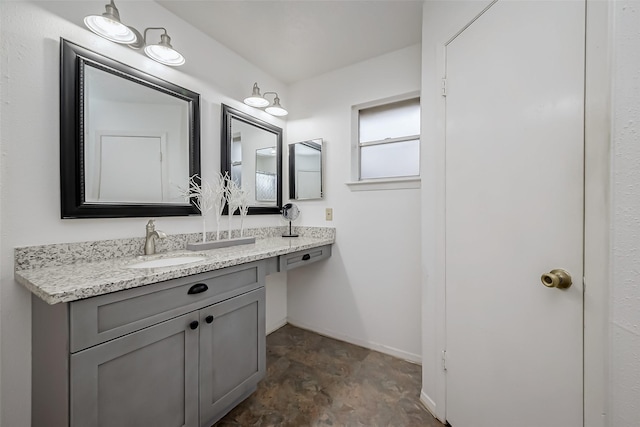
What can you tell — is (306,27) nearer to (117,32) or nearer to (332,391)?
(117,32)

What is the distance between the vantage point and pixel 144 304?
0.97 m

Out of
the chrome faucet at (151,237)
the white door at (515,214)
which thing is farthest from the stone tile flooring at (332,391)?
the chrome faucet at (151,237)

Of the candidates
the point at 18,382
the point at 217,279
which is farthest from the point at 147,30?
the point at 18,382

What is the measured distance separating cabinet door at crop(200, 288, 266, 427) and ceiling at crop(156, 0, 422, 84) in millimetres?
1850

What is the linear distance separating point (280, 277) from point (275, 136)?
4.76ft

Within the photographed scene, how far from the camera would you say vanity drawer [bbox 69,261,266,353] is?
0.82m

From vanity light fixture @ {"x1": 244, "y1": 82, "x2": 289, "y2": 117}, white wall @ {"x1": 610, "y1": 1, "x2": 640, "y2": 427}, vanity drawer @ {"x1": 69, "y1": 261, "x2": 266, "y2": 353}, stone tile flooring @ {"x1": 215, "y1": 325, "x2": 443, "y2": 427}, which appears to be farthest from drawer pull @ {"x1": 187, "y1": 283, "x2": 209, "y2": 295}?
vanity light fixture @ {"x1": 244, "y1": 82, "x2": 289, "y2": 117}

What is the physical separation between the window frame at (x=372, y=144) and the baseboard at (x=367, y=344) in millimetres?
1361

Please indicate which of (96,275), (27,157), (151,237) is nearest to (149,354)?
(96,275)

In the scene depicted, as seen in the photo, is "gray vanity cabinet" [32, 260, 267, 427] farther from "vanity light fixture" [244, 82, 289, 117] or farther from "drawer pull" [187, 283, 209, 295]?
"vanity light fixture" [244, 82, 289, 117]

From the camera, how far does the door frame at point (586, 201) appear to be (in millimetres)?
708

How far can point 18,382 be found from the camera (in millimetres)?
1049

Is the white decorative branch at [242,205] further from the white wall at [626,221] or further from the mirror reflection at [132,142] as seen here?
the white wall at [626,221]

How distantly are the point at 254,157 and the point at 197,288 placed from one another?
135 cm
